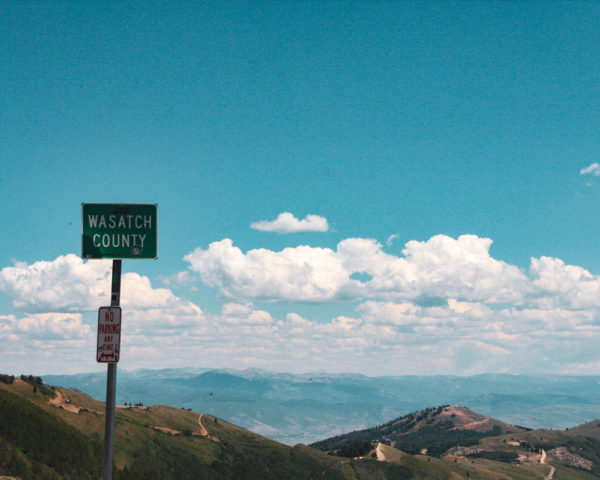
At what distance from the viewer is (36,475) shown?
105438 millimetres

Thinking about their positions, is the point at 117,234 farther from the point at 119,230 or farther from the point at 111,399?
the point at 111,399

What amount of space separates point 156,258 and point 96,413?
19306cm

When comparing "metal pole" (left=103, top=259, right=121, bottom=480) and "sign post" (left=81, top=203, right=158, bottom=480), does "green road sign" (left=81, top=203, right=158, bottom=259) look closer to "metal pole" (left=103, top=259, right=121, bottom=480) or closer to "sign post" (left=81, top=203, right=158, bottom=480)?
"sign post" (left=81, top=203, right=158, bottom=480)

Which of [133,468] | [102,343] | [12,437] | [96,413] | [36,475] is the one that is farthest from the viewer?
[96,413]

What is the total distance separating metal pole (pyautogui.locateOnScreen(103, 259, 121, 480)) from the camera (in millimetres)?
17141

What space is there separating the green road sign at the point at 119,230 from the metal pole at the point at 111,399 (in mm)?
573

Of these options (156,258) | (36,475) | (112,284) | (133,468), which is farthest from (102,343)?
(133,468)

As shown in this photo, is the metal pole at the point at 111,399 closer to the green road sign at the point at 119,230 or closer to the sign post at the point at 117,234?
the sign post at the point at 117,234

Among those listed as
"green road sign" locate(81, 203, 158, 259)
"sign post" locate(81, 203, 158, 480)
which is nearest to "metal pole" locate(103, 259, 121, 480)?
"sign post" locate(81, 203, 158, 480)

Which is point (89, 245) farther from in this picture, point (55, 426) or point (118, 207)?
point (55, 426)

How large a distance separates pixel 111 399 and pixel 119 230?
573 cm

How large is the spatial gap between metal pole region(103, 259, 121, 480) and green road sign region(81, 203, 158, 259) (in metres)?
0.57

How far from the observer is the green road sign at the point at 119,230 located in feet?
59.6

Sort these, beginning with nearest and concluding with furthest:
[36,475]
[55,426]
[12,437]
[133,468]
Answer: [36,475] → [12,437] → [55,426] → [133,468]
